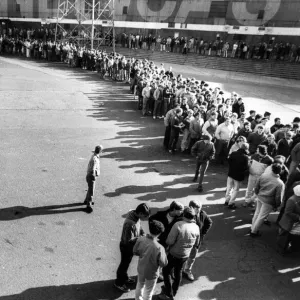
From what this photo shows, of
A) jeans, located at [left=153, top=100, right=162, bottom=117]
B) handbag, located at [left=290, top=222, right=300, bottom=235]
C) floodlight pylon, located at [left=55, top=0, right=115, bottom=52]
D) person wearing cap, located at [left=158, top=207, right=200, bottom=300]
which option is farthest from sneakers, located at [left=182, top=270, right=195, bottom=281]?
floodlight pylon, located at [left=55, top=0, right=115, bottom=52]

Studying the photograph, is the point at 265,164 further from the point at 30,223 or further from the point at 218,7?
the point at 218,7

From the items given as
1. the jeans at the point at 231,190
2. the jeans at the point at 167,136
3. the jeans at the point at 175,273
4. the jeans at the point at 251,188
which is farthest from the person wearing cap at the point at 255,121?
the jeans at the point at 175,273

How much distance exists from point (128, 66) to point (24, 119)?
10594 millimetres

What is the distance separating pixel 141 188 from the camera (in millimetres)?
8617

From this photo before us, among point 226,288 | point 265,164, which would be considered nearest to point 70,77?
point 265,164

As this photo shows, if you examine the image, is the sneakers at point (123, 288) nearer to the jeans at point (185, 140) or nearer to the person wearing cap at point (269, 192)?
the person wearing cap at point (269, 192)

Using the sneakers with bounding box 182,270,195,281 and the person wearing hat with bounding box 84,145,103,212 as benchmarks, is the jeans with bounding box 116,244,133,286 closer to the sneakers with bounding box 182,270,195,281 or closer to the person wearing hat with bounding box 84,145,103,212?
the sneakers with bounding box 182,270,195,281

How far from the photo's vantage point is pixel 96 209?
745cm

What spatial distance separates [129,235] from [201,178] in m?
4.20

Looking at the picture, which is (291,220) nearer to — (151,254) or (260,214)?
(260,214)

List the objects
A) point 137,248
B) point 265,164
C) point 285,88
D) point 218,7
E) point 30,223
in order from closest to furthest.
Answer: point 137,248, point 30,223, point 265,164, point 285,88, point 218,7

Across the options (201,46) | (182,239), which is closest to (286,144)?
(182,239)

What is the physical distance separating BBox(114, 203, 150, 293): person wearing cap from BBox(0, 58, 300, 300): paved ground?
25 cm

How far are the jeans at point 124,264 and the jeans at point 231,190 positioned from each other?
11.9ft
